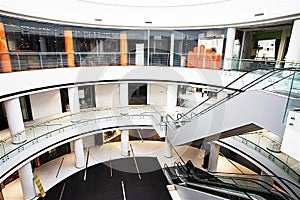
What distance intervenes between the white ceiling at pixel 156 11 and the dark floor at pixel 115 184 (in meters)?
8.45

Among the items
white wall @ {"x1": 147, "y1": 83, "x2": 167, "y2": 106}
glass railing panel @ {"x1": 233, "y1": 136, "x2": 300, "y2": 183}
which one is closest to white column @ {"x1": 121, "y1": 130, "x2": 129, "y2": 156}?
white wall @ {"x1": 147, "y1": 83, "x2": 167, "y2": 106}

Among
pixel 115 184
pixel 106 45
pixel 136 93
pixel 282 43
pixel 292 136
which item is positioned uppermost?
pixel 282 43

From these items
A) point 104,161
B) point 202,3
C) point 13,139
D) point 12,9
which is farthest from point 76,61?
point 202,3

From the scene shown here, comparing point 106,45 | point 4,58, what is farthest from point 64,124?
point 106,45

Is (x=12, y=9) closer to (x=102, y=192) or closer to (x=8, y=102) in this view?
(x=8, y=102)

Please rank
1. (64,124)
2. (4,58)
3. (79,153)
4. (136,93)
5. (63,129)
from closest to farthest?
(4,58)
(63,129)
(64,124)
(79,153)
(136,93)

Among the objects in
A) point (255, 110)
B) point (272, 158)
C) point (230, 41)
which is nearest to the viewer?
point (255, 110)

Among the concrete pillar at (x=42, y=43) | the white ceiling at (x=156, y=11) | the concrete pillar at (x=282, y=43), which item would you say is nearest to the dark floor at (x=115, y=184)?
the concrete pillar at (x=42, y=43)

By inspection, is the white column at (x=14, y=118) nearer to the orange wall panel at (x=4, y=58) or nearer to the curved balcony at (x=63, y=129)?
the curved balcony at (x=63, y=129)

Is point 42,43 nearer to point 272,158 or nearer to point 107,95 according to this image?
point 107,95

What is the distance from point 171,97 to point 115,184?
6.36 m

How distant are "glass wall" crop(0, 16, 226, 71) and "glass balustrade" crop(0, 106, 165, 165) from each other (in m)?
3.04

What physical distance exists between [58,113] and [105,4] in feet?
23.7

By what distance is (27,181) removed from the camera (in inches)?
311
